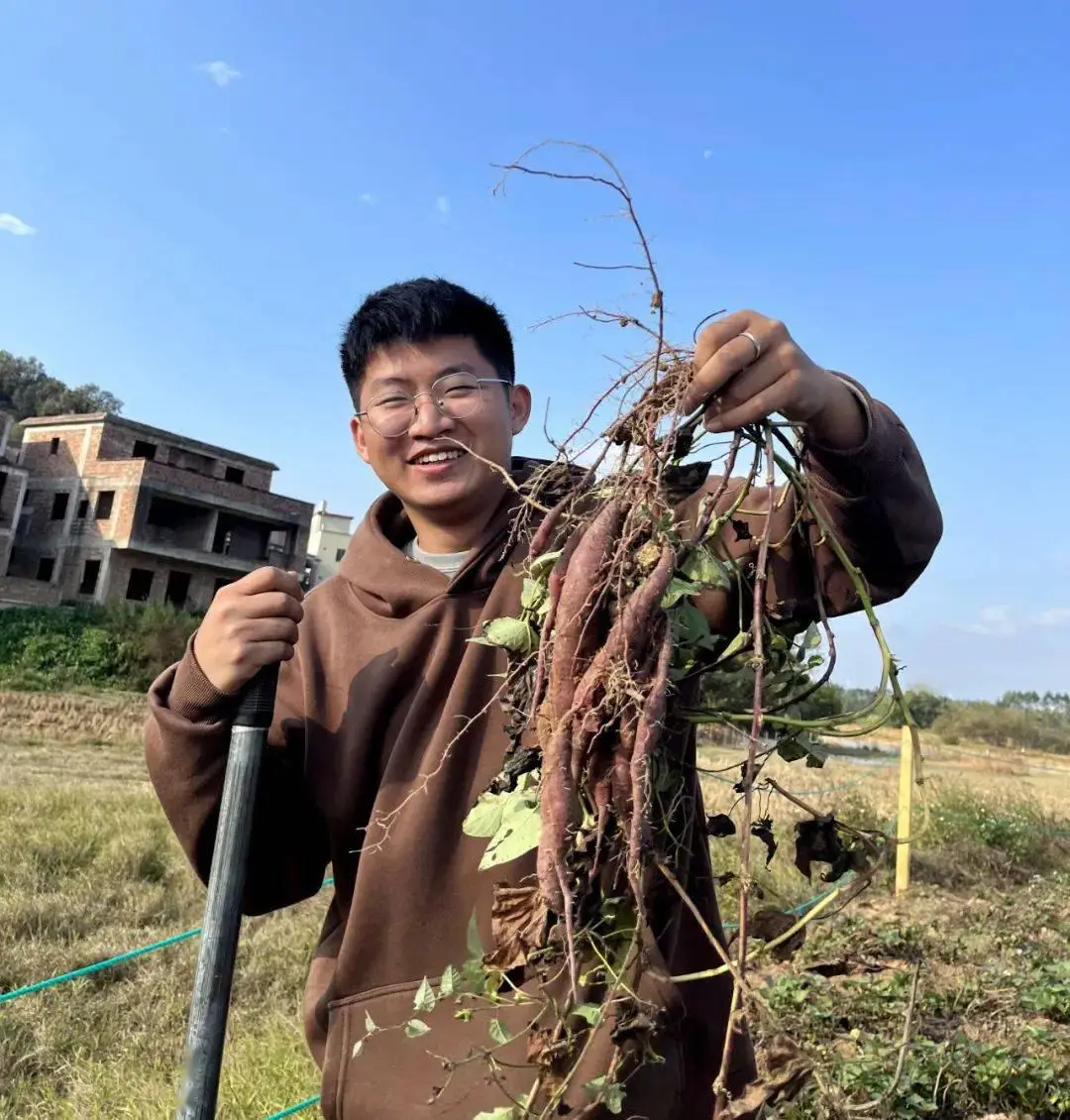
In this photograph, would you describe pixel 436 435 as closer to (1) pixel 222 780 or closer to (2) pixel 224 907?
(1) pixel 222 780

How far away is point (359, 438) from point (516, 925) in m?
1.45

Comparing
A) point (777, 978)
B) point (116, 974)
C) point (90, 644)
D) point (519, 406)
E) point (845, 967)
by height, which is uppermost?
point (519, 406)

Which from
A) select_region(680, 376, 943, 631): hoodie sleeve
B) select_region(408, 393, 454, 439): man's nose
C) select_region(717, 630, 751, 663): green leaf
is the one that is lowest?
select_region(717, 630, 751, 663): green leaf

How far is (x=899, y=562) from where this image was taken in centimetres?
152

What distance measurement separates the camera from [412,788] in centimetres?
170

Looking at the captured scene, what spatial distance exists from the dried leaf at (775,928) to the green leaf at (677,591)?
0.44 meters

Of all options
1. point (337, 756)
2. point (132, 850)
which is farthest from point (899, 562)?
point (132, 850)

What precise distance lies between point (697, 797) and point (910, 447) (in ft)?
2.56

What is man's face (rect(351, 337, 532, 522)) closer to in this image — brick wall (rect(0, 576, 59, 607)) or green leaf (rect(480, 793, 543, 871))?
green leaf (rect(480, 793, 543, 871))

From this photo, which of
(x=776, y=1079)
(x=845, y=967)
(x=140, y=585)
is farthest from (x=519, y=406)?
(x=140, y=585)

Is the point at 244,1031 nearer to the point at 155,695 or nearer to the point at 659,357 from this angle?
the point at 155,695

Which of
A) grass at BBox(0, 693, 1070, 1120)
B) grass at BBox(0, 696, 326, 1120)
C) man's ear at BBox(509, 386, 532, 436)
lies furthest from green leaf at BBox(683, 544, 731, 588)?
grass at BBox(0, 696, 326, 1120)

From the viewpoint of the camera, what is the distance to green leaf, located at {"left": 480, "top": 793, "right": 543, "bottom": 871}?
1.11 metres

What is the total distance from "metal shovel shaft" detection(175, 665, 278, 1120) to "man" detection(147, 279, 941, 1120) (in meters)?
0.07
